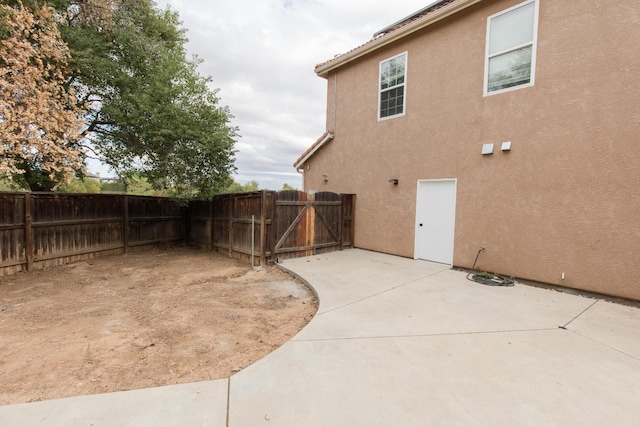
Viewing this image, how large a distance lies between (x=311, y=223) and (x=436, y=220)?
361 centimetres

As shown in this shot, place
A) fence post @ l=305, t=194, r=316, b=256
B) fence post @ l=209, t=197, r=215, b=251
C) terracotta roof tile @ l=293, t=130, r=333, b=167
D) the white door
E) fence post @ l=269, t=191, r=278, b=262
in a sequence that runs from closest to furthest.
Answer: the white door < fence post @ l=269, t=191, r=278, b=262 < fence post @ l=305, t=194, r=316, b=256 < fence post @ l=209, t=197, r=215, b=251 < terracotta roof tile @ l=293, t=130, r=333, b=167

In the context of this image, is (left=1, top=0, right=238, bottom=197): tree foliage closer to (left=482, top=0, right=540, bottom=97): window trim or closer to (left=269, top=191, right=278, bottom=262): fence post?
(left=269, top=191, right=278, bottom=262): fence post

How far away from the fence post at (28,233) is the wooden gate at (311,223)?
6075mm

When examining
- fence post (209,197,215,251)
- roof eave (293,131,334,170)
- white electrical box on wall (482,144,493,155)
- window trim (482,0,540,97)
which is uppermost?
window trim (482,0,540,97)

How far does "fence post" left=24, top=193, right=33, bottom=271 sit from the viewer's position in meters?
6.91

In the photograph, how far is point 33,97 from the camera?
5363mm

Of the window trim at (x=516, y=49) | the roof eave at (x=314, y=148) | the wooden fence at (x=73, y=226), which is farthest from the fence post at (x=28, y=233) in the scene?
the window trim at (x=516, y=49)

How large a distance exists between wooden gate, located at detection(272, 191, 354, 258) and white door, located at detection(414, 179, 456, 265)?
2.55 m

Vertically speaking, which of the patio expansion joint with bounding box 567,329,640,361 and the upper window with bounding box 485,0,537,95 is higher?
the upper window with bounding box 485,0,537,95

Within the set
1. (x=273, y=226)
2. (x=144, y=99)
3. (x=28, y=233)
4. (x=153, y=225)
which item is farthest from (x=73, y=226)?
(x=273, y=226)

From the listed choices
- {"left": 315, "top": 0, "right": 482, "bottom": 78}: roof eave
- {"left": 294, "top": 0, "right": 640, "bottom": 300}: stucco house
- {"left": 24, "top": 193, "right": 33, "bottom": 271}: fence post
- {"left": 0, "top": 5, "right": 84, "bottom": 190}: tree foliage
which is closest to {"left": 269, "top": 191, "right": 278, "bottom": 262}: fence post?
{"left": 294, "top": 0, "right": 640, "bottom": 300}: stucco house

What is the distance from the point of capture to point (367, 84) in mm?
9336

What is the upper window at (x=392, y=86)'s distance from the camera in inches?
327

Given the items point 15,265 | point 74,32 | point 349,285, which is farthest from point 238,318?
point 74,32
